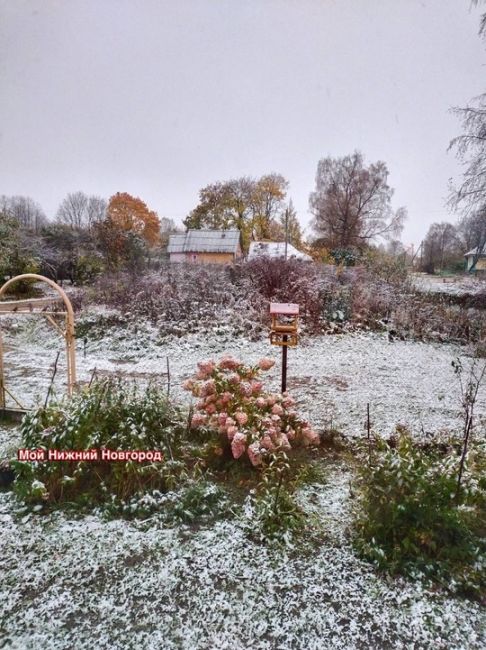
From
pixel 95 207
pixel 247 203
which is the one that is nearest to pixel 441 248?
pixel 247 203

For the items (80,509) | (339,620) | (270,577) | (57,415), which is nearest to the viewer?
(339,620)

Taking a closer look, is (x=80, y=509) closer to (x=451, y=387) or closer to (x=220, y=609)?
(x=220, y=609)

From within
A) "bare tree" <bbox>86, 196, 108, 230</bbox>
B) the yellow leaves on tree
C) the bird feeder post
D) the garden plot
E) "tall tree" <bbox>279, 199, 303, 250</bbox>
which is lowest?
the garden plot

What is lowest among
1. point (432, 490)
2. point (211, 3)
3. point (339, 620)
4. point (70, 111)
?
Answer: point (339, 620)

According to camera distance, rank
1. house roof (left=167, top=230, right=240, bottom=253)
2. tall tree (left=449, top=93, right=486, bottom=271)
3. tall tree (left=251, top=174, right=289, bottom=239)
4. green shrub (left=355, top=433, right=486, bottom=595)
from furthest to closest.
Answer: tall tree (left=251, top=174, right=289, bottom=239), house roof (left=167, top=230, right=240, bottom=253), tall tree (left=449, top=93, right=486, bottom=271), green shrub (left=355, top=433, right=486, bottom=595)

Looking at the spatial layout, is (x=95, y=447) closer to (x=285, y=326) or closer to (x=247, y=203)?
(x=285, y=326)

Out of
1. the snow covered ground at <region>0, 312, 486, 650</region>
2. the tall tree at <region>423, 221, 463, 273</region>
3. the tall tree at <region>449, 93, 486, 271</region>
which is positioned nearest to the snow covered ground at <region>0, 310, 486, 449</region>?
the snow covered ground at <region>0, 312, 486, 650</region>

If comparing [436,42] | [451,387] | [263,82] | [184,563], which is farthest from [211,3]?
[184,563]

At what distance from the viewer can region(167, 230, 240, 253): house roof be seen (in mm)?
22266

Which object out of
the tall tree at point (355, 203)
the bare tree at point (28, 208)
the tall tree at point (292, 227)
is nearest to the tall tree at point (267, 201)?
the tall tree at point (292, 227)

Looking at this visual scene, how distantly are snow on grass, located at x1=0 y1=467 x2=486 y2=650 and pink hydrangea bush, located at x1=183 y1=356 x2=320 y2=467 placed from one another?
58cm

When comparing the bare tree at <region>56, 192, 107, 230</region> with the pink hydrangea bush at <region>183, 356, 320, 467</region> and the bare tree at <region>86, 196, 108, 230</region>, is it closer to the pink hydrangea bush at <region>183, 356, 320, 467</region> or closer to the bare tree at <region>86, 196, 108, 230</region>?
the bare tree at <region>86, 196, 108, 230</region>

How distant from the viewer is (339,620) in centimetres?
156

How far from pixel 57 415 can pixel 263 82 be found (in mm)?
8189
